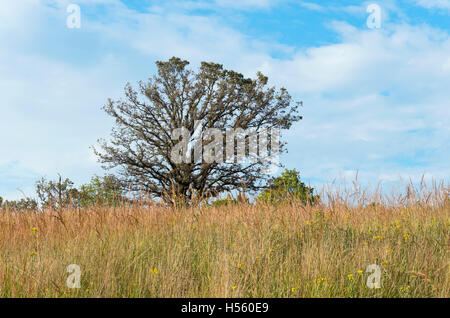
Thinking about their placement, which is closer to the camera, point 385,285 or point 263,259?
point 385,285

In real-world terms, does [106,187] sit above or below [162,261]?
above

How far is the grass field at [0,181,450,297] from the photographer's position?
4734 mm

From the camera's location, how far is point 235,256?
534cm

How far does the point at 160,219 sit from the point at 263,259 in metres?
3.52

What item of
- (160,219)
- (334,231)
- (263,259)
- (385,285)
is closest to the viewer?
(385,285)

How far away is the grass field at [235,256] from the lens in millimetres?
4734

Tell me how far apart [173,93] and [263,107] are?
608cm

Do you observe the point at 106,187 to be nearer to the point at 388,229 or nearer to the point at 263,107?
the point at 263,107

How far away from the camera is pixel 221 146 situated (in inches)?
961
